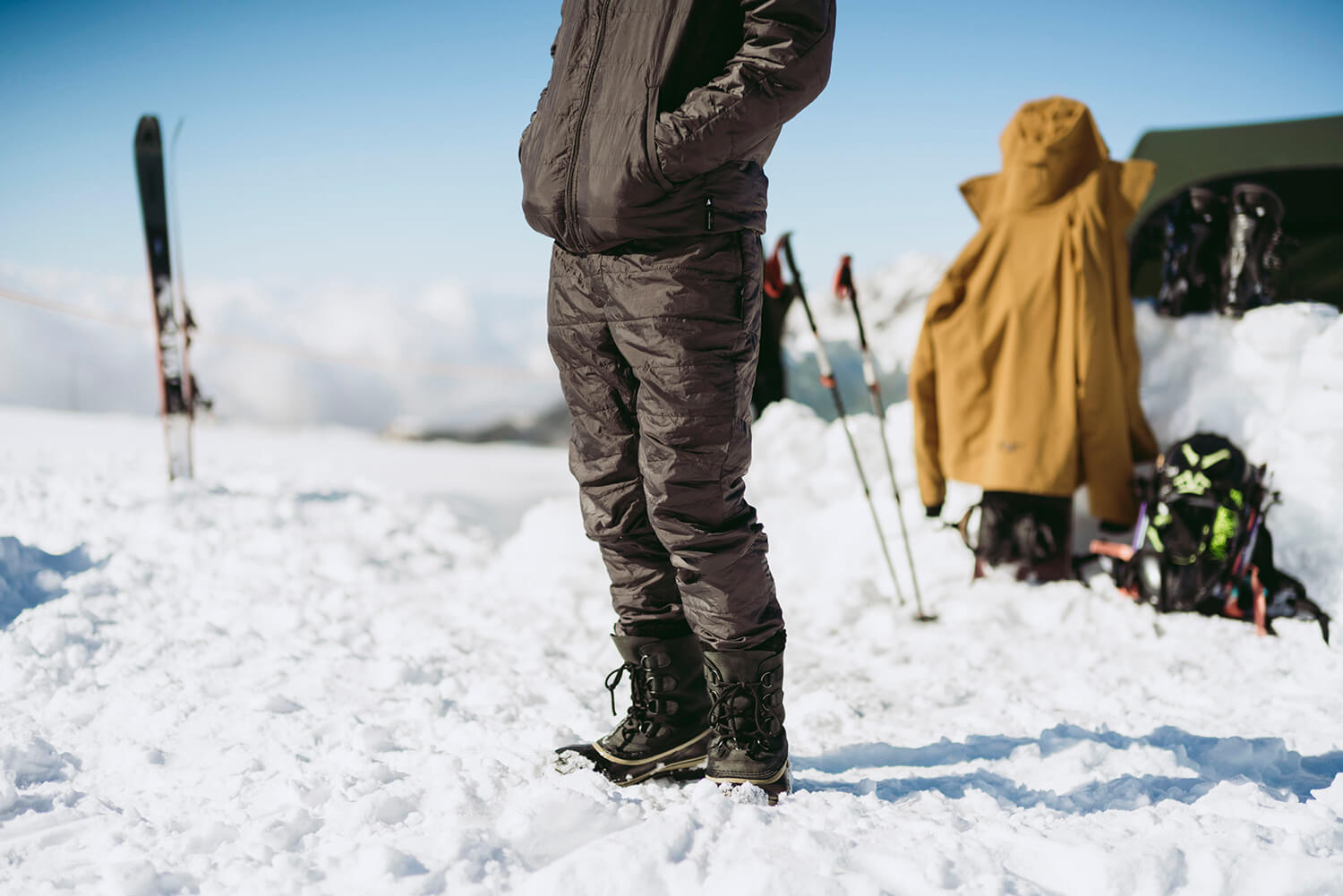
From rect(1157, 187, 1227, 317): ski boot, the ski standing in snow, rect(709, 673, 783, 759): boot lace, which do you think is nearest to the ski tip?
rect(1157, 187, 1227, 317): ski boot

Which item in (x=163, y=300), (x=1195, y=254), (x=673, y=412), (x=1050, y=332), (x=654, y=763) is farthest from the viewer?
(x=163, y=300)

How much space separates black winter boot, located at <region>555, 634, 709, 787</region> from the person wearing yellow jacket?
7.16 ft

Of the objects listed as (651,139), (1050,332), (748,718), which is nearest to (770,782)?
(748,718)

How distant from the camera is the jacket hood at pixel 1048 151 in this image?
3611 millimetres

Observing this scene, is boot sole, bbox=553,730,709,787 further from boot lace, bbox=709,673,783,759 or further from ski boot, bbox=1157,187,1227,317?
ski boot, bbox=1157,187,1227,317

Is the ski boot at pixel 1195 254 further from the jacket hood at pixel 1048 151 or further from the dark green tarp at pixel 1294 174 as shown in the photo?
the dark green tarp at pixel 1294 174

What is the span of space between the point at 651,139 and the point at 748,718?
1.15 meters

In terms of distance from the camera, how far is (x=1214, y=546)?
3160 millimetres

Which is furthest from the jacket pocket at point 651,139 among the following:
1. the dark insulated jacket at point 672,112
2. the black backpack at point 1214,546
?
the black backpack at point 1214,546

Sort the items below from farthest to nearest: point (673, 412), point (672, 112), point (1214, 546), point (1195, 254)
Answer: point (1195, 254) → point (1214, 546) → point (673, 412) → point (672, 112)

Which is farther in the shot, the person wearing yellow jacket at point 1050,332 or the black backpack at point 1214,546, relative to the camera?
the person wearing yellow jacket at point 1050,332

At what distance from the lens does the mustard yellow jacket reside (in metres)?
3.54

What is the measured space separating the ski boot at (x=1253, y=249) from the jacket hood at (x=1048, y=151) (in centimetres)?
56

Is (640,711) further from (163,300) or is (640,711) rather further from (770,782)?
(163,300)
